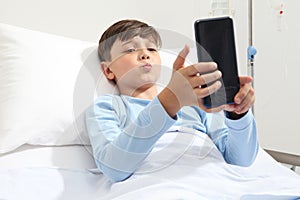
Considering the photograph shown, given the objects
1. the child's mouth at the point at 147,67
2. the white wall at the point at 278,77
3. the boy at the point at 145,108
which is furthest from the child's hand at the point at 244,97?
the white wall at the point at 278,77

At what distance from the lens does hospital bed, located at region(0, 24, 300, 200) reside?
2.71ft

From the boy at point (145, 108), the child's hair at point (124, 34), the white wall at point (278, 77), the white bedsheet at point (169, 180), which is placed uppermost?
the child's hair at point (124, 34)

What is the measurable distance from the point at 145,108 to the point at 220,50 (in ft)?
0.63

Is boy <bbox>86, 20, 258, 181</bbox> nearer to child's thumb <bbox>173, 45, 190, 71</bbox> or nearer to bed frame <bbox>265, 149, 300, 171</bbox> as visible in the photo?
child's thumb <bbox>173, 45, 190, 71</bbox>

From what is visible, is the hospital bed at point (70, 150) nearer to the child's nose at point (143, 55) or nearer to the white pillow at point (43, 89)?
the white pillow at point (43, 89)

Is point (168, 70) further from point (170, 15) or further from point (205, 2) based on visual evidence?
point (205, 2)

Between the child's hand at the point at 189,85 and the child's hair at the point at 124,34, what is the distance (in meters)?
0.30

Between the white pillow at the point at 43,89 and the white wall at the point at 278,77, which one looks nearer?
the white pillow at the point at 43,89

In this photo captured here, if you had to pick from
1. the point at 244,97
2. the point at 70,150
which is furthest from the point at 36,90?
the point at 244,97

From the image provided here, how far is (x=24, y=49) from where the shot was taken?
107cm

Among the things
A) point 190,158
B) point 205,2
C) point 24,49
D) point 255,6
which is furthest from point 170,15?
point 190,158

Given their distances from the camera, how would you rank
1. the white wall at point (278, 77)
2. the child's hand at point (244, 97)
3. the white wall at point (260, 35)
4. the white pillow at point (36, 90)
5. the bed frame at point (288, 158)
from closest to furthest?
the child's hand at point (244, 97)
the white pillow at point (36, 90)
the bed frame at point (288, 158)
the white wall at point (260, 35)
the white wall at point (278, 77)

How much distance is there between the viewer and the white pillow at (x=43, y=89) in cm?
98

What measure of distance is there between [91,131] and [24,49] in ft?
0.98
